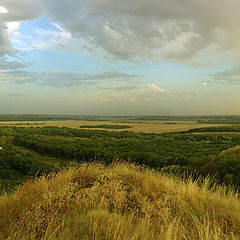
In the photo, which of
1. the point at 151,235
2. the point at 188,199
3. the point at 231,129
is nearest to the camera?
the point at 151,235

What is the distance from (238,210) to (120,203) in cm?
314

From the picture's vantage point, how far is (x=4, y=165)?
34.4m

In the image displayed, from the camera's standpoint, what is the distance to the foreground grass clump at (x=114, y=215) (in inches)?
137

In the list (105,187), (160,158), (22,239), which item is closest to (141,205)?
(105,187)

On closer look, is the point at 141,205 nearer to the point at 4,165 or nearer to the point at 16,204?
the point at 16,204

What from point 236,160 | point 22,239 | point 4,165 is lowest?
point 4,165

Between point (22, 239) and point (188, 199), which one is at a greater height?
point (22, 239)

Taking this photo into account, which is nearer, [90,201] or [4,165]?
[90,201]

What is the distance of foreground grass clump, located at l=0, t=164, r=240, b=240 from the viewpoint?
347 cm

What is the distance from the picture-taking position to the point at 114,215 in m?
4.05

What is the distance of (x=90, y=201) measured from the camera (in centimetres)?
480

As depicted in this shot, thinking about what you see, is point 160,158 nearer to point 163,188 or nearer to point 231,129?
point 163,188

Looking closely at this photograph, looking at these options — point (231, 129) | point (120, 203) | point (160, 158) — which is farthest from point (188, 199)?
point (231, 129)

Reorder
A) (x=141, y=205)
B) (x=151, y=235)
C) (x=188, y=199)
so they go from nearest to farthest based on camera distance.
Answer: (x=151, y=235), (x=141, y=205), (x=188, y=199)
